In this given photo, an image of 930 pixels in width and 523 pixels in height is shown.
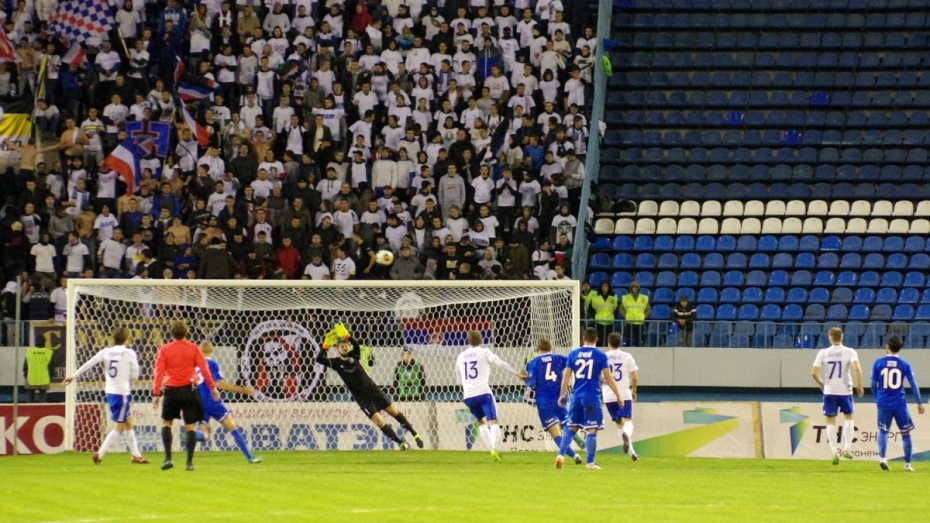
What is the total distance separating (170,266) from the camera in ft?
88.1

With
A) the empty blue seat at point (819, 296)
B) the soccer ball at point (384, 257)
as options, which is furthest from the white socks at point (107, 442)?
the empty blue seat at point (819, 296)

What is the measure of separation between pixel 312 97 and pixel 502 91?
369cm

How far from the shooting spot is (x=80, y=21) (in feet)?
107

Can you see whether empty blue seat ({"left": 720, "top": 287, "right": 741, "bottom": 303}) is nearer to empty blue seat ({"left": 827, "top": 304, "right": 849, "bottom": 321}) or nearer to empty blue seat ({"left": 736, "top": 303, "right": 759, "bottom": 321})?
empty blue seat ({"left": 736, "top": 303, "right": 759, "bottom": 321})

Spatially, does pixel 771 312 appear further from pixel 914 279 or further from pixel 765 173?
pixel 765 173

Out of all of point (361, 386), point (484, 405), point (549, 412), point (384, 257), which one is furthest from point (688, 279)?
point (484, 405)

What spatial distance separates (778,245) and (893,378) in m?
10.0

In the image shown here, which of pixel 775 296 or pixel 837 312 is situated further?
pixel 775 296

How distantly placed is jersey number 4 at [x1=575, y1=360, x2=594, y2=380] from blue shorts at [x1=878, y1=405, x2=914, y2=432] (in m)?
4.11

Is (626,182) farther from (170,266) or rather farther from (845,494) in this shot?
(845,494)

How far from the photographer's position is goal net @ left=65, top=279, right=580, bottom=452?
24.3 meters

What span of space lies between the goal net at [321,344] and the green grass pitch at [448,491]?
2.84 m

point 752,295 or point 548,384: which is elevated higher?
point 752,295

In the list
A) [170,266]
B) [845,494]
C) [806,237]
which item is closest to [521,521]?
[845,494]
